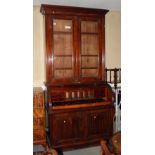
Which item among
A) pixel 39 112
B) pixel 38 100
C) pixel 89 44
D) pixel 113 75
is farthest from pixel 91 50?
pixel 39 112

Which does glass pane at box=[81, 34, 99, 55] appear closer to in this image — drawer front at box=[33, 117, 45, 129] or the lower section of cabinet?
the lower section of cabinet

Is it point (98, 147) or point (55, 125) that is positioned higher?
point (55, 125)

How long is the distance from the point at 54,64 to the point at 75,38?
57 centimetres

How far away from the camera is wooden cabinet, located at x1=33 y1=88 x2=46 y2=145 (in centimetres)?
319

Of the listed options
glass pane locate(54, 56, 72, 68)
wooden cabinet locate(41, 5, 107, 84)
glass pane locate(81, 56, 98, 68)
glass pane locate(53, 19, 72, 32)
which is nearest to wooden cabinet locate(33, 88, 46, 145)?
wooden cabinet locate(41, 5, 107, 84)

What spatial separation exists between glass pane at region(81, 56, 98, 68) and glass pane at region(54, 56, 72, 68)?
24 centimetres

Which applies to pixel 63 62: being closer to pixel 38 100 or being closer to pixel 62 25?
pixel 62 25

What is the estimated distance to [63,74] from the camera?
11.4ft

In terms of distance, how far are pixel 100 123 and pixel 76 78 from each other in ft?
2.86

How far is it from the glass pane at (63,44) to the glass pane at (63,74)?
303mm

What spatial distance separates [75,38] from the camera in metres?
3.48
